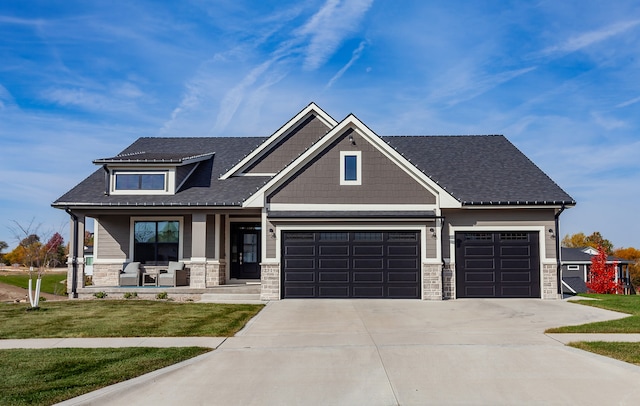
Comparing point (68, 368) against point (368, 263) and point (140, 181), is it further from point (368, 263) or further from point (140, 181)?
point (140, 181)

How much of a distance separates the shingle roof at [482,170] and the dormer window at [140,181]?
9.21m

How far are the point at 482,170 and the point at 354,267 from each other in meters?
6.65

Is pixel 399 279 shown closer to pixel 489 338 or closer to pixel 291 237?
pixel 291 237

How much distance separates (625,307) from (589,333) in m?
5.79

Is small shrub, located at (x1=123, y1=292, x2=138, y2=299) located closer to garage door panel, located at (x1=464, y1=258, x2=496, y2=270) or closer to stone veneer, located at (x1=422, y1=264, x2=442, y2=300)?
stone veneer, located at (x1=422, y1=264, x2=442, y2=300)

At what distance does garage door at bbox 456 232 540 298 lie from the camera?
59.1 feet

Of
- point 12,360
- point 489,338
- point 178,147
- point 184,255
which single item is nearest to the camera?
point 12,360

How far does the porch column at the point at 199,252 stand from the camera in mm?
18719

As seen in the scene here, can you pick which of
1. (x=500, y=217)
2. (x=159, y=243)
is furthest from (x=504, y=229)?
(x=159, y=243)

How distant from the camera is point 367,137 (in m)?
18.0

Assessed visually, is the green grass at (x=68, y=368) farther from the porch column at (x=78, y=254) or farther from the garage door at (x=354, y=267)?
the porch column at (x=78, y=254)

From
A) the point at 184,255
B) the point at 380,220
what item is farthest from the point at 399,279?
the point at 184,255

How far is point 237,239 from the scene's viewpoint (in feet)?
69.2

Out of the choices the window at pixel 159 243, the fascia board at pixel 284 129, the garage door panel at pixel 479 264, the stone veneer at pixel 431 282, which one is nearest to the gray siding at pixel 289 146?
the fascia board at pixel 284 129
